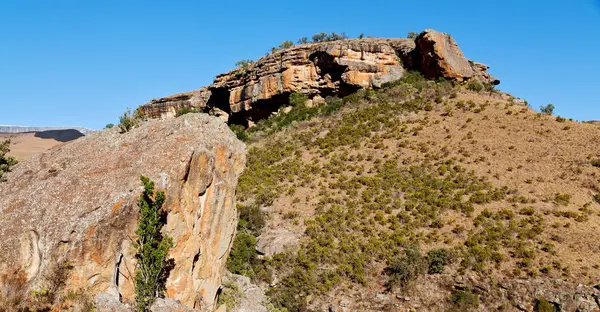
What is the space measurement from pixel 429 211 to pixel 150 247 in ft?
51.0

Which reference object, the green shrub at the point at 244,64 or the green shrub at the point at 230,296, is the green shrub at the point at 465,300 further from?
the green shrub at the point at 244,64

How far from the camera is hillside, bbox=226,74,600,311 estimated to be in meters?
17.2

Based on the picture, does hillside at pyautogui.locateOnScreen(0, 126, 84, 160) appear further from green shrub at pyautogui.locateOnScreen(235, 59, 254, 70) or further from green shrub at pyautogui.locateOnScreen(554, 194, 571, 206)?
green shrub at pyautogui.locateOnScreen(554, 194, 571, 206)

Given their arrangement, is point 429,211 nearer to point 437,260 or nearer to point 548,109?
point 437,260

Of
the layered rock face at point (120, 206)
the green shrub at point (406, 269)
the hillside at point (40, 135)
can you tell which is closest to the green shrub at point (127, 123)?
the layered rock face at point (120, 206)

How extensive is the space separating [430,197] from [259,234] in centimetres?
982

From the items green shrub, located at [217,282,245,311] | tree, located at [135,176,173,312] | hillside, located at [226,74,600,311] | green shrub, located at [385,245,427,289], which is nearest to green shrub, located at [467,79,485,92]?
hillside, located at [226,74,600,311]

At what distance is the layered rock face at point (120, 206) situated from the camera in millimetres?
10977

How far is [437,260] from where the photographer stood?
18.5 m

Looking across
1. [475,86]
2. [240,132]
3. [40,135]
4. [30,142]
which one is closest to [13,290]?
[240,132]

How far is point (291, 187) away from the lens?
92.1 ft

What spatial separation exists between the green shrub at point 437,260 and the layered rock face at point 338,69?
24058 mm

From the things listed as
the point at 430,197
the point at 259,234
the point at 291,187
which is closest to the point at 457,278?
the point at 430,197

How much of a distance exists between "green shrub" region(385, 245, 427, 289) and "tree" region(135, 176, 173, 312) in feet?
33.3
